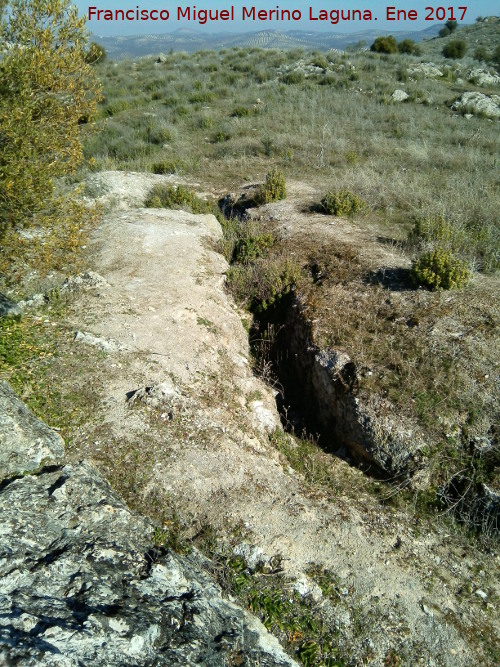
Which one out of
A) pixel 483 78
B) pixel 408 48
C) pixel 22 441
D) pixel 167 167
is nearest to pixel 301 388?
pixel 22 441

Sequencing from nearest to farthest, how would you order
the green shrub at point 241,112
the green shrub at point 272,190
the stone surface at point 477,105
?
1. the green shrub at point 272,190
2. the stone surface at point 477,105
3. the green shrub at point 241,112

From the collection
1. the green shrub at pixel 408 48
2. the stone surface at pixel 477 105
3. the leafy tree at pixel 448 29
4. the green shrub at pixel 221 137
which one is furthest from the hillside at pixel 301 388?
the leafy tree at pixel 448 29

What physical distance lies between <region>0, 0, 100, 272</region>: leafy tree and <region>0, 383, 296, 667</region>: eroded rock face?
247 cm

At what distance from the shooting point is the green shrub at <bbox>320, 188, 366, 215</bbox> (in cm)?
1015

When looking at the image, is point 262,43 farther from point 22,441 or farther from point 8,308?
point 22,441

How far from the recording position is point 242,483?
15.4ft

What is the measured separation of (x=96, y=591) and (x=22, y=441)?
173cm

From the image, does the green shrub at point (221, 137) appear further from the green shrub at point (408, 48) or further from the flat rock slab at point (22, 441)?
the green shrub at point (408, 48)

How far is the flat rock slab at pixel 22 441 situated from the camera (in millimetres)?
4070

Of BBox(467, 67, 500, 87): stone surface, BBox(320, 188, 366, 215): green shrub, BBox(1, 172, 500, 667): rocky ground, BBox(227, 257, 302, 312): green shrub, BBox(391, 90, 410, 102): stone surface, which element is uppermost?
BBox(467, 67, 500, 87): stone surface

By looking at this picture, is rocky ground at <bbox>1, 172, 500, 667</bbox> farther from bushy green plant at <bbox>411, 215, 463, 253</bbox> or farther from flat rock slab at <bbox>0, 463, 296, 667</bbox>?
bushy green plant at <bbox>411, 215, 463, 253</bbox>

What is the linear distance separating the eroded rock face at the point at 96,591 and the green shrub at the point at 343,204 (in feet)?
25.6

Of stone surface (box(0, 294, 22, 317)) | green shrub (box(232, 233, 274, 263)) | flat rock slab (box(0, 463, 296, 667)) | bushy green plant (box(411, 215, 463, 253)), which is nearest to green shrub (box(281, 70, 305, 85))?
bushy green plant (box(411, 215, 463, 253))

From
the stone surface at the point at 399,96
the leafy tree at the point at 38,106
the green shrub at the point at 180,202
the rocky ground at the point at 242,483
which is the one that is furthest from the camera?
the stone surface at the point at 399,96
